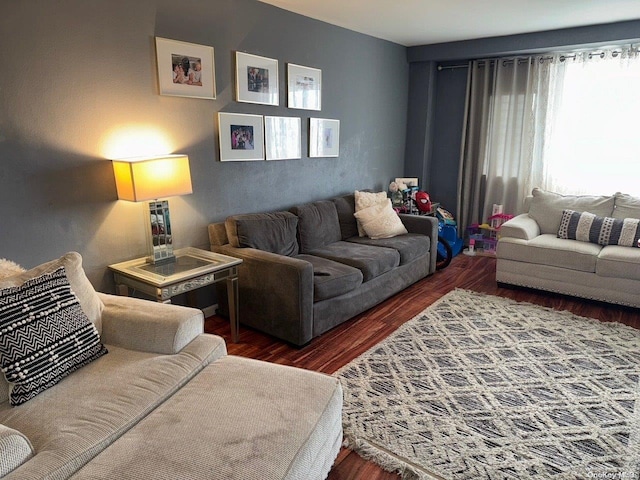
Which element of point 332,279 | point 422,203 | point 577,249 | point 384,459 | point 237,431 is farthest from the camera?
point 422,203

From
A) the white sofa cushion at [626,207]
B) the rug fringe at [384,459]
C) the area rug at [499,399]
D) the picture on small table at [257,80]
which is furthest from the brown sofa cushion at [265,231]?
the white sofa cushion at [626,207]

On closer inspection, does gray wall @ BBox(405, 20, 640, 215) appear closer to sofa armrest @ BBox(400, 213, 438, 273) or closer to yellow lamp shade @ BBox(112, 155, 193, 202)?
sofa armrest @ BBox(400, 213, 438, 273)

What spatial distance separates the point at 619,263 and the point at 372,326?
214 centimetres

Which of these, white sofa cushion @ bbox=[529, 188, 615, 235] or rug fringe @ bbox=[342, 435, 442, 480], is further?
white sofa cushion @ bbox=[529, 188, 615, 235]

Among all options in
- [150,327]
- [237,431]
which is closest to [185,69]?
[150,327]

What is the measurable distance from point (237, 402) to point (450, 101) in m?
5.11

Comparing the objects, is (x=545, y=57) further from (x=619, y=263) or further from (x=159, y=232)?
(x=159, y=232)

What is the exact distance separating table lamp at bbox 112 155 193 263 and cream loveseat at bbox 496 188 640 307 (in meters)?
3.05

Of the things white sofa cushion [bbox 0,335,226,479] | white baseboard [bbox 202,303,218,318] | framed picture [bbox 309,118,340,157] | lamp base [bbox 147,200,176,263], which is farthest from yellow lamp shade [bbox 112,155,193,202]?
framed picture [bbox 309,118,340,157]

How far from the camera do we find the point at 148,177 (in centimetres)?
258

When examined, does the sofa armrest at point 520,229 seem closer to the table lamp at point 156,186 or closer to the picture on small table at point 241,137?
the picture on small table at point 241,137

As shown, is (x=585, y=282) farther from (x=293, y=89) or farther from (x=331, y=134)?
(x=293, y=89)

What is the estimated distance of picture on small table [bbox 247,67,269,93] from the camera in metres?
3.46

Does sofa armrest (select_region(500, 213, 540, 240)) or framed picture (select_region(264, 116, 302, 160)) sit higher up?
framed picture (select_region(264, 116, 302, 160))
